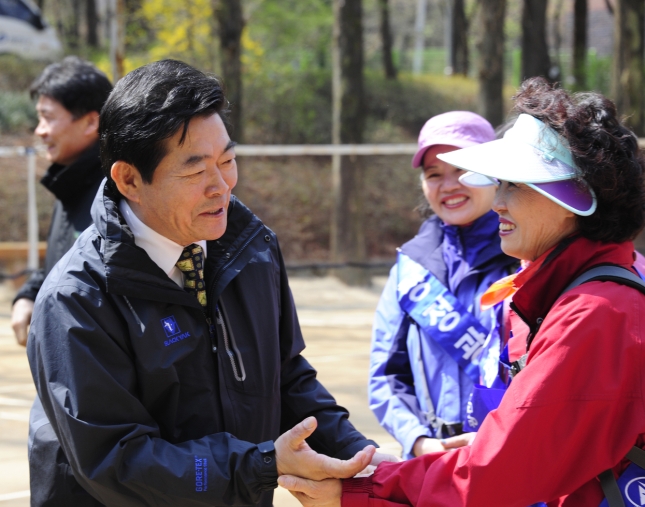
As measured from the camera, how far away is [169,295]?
6.60 ft

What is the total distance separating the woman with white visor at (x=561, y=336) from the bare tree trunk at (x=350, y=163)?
8338 mm

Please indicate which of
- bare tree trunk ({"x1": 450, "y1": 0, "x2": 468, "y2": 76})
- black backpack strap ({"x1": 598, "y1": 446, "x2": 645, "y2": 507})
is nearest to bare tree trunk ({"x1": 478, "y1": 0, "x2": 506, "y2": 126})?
black backpack strap ({"x1": 598, "y1": 446, "x2": 645, "y2": 507})

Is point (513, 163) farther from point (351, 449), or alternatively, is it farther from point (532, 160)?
point (351, 449)

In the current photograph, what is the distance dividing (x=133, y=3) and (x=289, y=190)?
775 cm

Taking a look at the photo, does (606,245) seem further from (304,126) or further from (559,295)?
(304,126)

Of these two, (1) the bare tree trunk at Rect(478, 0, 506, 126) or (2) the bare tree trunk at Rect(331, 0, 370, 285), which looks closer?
(1) the bare tree trunk at Rect(478, 0, 506, 126)

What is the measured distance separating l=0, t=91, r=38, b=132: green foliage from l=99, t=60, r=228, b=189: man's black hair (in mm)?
16825

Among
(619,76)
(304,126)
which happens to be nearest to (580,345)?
(619,76)

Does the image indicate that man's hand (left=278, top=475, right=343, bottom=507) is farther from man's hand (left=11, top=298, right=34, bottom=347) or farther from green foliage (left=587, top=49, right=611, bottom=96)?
green foliage (left=587, top=49, right=611, bottom=96)

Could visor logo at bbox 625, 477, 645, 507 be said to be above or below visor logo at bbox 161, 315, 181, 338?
below

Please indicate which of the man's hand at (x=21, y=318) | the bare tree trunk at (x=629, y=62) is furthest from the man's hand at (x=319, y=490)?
the bare tree trunk at (x=629, y=62)

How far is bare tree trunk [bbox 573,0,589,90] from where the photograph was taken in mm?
21172

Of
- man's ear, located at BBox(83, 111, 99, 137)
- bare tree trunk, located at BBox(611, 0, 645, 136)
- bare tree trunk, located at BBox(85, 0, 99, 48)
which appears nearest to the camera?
man's ear, located at BBox(83, 111, 99, 137)

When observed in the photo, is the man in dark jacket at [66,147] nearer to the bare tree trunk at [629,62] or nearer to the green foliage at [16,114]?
the bare tree trunk at [629,62]
